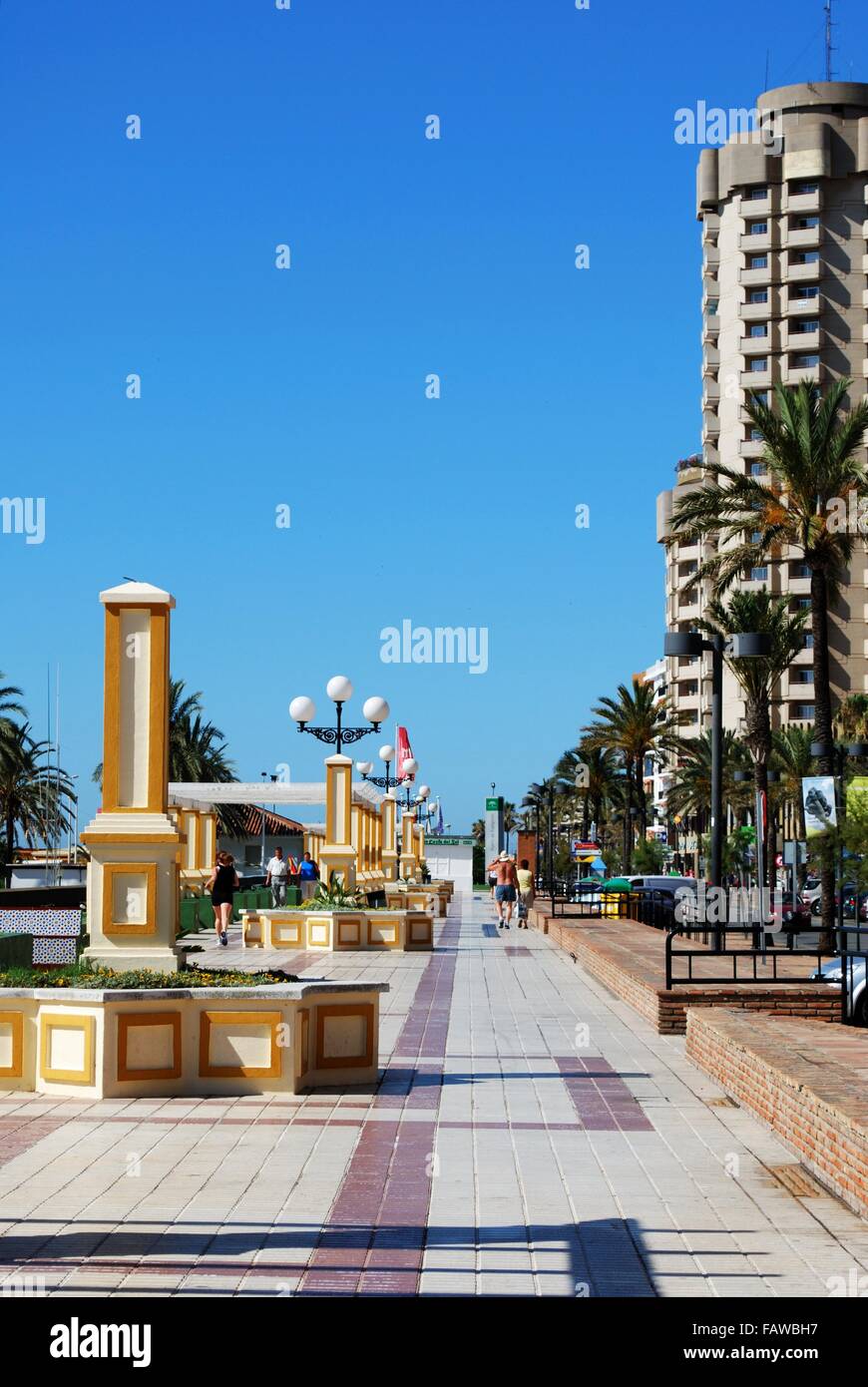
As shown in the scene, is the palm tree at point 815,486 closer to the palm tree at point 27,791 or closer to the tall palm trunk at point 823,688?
the tall palm trunk at point 823,688

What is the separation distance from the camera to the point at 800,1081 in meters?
8.86

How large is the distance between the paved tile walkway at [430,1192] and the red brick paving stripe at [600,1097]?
27mm

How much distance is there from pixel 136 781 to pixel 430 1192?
4.66 meters

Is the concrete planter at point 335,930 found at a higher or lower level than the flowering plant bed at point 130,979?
lower

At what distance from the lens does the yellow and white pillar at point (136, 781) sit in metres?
11.4

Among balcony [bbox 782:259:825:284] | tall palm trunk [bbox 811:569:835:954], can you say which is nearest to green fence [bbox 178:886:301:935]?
tall palm trunk [bbox 811:569:835:954]

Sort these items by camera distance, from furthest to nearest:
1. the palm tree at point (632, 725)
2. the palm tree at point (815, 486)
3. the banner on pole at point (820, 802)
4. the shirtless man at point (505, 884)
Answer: the palm tree at point (632, 725) → the shirtless man at point (505, 884) → the palm tree at point (815, 486) → the banner on pole at point (820, 802)

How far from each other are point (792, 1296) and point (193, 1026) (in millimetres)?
5582

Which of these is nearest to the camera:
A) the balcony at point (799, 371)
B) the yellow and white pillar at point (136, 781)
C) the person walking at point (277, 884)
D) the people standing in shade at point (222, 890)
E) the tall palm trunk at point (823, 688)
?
the yellow and white pillar at point (136, 781)

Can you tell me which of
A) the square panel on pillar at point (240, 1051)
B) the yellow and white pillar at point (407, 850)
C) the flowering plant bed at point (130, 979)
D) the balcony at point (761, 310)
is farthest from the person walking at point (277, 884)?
the balcony at point (761, 310)

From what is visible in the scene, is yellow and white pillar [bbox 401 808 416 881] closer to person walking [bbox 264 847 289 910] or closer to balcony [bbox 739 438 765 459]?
person walking [bbox 264 847 289 910]

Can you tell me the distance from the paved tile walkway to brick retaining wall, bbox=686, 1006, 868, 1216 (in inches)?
6.5
